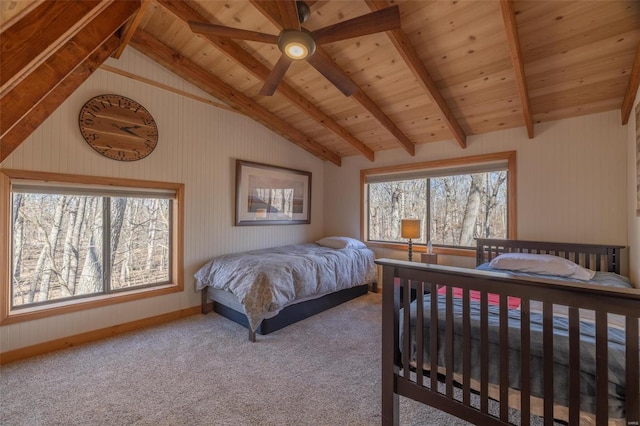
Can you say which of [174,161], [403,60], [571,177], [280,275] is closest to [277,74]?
[403,60]

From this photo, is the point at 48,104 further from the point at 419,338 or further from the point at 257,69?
the point at 419,338

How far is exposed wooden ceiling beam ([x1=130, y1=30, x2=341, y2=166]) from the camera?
3098 millimetres

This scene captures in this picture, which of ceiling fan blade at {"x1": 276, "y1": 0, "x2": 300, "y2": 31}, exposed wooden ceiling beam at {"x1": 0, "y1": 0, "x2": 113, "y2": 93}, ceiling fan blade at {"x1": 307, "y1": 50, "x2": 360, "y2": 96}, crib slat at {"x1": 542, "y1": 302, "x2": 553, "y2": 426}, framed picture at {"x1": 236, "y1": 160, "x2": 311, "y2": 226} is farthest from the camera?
framed picture at {"x1": 236, "y1": 160, "x2": 311, "y2": 226}

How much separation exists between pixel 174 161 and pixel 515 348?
3.69 m

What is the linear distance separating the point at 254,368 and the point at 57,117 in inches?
117

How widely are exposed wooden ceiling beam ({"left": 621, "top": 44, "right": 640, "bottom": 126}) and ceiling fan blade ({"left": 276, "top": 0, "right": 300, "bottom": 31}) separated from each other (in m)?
2.60

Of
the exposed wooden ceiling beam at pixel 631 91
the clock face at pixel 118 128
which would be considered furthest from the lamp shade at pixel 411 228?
the clock face at pixel 118 128

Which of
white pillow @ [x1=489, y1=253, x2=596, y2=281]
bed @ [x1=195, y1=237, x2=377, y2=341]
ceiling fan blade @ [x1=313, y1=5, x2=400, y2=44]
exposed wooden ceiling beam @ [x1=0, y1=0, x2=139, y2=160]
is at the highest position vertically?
ceiling fan blade @ [x1=313, y1=5, x2=400, y2=44]

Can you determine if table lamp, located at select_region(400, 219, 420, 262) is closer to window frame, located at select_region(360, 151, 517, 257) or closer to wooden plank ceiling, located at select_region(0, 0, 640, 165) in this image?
window frame, located at select_region(360, 151, 517, 257)

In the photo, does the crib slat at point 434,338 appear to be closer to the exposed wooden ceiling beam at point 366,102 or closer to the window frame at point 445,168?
the exposed wooden ceiling beam at point 366,102

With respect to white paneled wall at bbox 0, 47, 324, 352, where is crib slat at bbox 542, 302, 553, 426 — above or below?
below

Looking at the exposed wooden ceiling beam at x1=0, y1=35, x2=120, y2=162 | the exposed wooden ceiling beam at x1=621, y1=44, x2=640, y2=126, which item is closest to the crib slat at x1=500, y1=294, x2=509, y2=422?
the exposed wooden ceiling beam at x1=621, y1=44, x2=640, y2=126

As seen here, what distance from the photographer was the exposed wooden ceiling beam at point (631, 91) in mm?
2294

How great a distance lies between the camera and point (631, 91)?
98.0 inches
